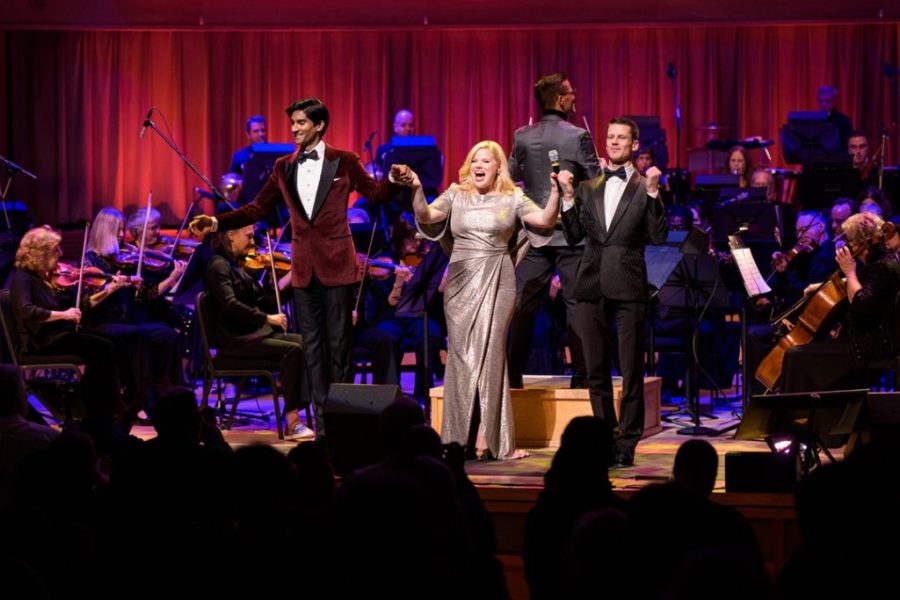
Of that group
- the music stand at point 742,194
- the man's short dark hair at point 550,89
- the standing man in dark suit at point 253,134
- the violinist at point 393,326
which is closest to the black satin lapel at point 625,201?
the man's short dark hair at point 550,89

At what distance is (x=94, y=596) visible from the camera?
10.4 feet

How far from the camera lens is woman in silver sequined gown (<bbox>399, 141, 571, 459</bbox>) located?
6180 mm

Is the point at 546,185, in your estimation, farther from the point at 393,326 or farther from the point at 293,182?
the point at 393,326

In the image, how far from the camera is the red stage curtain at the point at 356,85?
1380 cm

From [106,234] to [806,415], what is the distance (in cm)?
528

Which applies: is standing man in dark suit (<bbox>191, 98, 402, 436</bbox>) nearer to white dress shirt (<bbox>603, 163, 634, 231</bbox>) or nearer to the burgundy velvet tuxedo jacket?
the burgundy velvet tuxedo jacket

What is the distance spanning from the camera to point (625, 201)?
6.13 m

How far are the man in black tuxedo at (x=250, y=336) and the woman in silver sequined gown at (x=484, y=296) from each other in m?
1.53

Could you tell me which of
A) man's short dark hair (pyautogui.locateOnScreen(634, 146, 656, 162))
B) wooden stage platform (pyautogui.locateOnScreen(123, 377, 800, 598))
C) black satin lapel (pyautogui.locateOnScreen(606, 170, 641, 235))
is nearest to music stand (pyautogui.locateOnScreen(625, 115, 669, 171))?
man's short dark hair (pyautogui.locateOnScreen(634, 146, 656, 162))

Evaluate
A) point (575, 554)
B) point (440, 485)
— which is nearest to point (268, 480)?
point (440, 485)

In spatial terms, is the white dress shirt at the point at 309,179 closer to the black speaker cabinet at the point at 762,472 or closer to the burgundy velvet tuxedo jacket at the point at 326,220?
the burgundy velvet tuxedo jacket at the point at 326,220

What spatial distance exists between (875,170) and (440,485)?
883 centimetres

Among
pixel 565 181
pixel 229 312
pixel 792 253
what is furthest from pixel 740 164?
pixel 565 181

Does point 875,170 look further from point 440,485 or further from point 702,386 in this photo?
point 440,485
